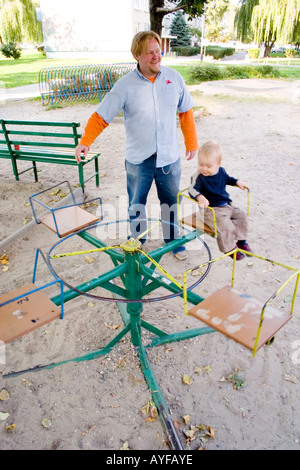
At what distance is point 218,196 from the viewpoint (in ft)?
8.16

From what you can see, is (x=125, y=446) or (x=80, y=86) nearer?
(x=125, y=446)

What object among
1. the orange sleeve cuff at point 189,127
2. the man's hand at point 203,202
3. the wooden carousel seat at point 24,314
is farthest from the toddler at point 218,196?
the wooden carousel seat at point 24,314

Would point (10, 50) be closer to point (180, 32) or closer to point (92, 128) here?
point (180, 32)

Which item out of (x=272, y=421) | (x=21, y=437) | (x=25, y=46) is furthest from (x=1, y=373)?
(x=25, y=46)

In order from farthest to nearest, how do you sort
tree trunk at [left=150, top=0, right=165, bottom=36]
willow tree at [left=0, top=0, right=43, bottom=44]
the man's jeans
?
willow tree at [left=0, top=0, right=43, bottom=44]
tree trunk at [left=150, top=0, right=165, bottom=36]
the man's jeans

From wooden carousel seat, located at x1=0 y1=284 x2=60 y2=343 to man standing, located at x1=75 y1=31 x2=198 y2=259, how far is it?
40.2 inches

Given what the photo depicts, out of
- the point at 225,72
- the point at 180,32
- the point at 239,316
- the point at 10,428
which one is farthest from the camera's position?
the point at 180,32

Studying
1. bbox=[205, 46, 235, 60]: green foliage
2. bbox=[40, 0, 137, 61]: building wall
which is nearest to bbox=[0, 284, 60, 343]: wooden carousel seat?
bbox=[40, 0, 137, 61]: building wall

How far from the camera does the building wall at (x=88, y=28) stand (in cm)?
2608

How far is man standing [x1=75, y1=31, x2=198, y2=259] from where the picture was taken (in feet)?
8.70

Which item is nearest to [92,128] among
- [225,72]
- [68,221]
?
[68,221]

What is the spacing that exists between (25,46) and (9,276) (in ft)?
159

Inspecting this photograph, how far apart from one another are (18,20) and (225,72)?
657 inches

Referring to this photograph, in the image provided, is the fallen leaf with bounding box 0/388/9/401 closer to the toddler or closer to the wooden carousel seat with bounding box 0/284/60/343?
the wooden carousel seat with bounding box 0/284/60/343
